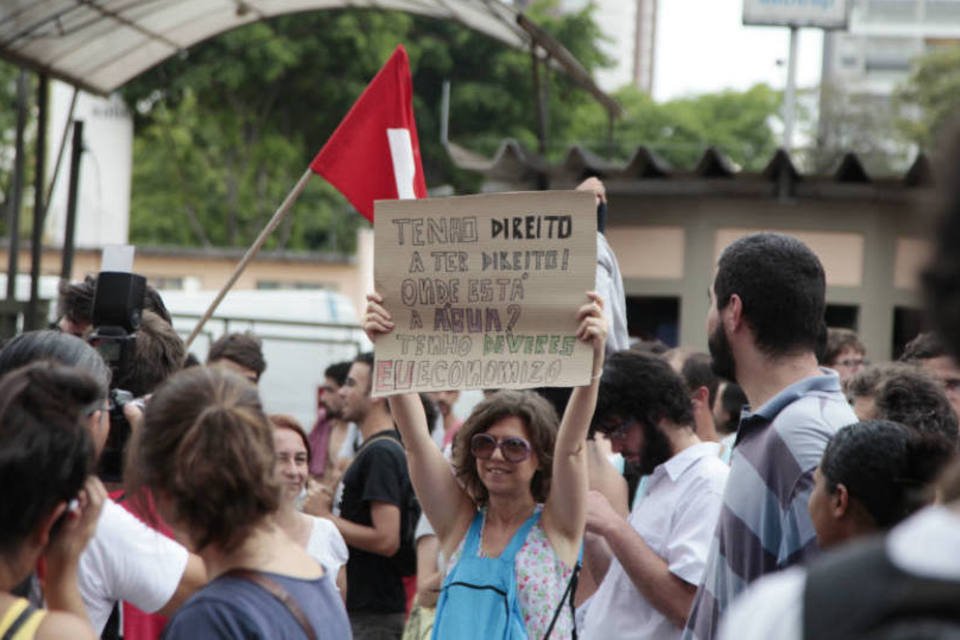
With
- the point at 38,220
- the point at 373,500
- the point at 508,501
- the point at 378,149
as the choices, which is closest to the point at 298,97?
the point at 38,220

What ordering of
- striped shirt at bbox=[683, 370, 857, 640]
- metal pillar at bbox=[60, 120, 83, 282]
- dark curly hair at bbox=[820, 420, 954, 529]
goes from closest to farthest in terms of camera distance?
dark curly hair at bbox=[820, 420, 954, 529]
striped shirt at bbox=[683, 370, 857, 640]
metal pillar at bbox=[60, 120, 83, 282]

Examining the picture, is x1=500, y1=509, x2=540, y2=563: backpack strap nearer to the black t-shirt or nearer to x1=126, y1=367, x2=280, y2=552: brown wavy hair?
x1=126, y1=367, x2=280, y2=552: brown wavy hair

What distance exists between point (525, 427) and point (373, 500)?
1.75m

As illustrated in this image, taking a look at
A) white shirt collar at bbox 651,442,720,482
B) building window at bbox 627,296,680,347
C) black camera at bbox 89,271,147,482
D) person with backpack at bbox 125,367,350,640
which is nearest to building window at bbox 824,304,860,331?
building window at bbox 627,296,680,347

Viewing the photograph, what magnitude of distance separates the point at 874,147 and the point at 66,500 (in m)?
46.7

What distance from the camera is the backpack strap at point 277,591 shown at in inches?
109

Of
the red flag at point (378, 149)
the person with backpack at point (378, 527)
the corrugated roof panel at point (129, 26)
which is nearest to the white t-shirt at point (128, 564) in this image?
the red flag at point (378, 149)

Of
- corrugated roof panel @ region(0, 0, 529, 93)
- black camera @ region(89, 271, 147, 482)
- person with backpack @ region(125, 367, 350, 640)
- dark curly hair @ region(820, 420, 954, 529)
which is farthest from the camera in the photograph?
corrugated roof panel @ region(0, 0, 529, 93)

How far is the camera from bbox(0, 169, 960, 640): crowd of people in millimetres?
2506

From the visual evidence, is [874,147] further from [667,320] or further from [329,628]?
[329,628]

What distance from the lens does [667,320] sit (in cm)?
1459

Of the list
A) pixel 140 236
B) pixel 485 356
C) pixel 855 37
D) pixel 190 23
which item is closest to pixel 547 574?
pixel 485 356

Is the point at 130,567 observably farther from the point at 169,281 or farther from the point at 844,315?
the point at 169,281

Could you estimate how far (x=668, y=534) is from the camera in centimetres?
459
